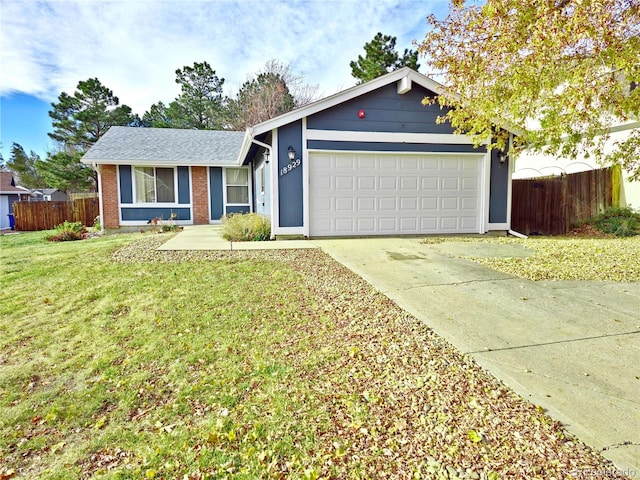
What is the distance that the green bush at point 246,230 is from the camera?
9.49m

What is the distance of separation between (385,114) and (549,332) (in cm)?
742

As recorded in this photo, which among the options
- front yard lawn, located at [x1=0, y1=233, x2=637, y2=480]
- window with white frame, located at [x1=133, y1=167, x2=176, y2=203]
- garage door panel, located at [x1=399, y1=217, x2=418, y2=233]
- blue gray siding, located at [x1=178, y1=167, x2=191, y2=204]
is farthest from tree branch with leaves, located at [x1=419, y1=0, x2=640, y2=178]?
window with white frame, located at [x1=133, y1=167, x2=176, y2=203]

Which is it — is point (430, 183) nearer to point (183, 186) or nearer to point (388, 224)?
point (388, 224)

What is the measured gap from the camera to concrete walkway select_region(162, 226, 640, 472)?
2.22m

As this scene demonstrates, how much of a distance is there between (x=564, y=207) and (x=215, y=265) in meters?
11.1

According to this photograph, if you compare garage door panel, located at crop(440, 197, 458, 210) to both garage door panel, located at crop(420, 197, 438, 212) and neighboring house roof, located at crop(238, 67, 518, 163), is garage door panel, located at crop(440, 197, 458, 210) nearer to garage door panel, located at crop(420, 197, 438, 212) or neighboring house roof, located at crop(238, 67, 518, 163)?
garage door panel, located at crop(420, 197, 438, 212)

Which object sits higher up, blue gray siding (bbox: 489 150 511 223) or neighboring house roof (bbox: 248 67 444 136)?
neighboring house roof (bbox: 248 67 444 136)

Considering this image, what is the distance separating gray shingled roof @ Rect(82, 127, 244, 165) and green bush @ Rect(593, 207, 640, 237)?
1265 centimetres

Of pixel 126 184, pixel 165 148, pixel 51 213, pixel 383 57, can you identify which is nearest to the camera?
pixel 126 184

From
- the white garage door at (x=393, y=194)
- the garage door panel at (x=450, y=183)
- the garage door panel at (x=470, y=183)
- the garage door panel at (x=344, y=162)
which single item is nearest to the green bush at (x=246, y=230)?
the white garage door at (x=393, y=194)

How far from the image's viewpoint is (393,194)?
9.84m

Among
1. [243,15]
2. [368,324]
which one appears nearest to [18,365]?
[368,324]

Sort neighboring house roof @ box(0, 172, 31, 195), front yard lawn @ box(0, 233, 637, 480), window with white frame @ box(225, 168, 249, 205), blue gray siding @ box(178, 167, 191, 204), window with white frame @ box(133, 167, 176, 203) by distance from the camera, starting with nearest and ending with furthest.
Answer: front yard lawn @ box(0, 233, 637, 480) → window with white frame @ box(133, 167, 176, 203) → blue gray siding @ box(178, 167, 191, 204) → window with white frame @ box(225, 168, 249, 205) → neighboring house roof @ box(0, 172, 31, 195)

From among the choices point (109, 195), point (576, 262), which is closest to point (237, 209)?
point (109, 195)
